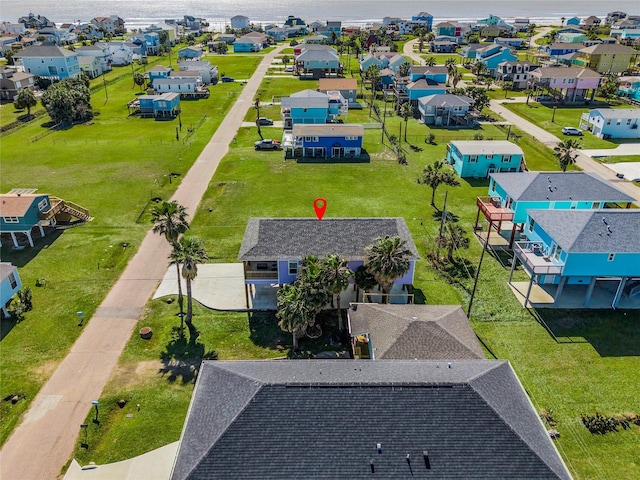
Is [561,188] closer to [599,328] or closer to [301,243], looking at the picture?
[599,328]

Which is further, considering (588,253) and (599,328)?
(588,253)

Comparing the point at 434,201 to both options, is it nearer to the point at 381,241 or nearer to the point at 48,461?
the point at 381,241

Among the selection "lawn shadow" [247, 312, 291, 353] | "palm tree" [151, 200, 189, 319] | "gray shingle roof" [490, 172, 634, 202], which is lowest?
"lawn shadow" [247, 312, 291, 353]

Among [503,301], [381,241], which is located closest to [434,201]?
[503,301]

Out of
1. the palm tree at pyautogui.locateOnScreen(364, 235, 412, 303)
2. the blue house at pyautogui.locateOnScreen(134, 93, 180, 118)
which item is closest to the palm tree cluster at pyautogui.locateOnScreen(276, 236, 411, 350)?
the palm tree at pyautogui.locateOnScreen(364, 235, 412, 303)

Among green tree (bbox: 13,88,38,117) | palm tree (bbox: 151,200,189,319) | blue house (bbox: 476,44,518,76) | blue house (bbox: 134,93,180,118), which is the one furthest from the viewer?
blue house (bbox: 476,44,518,76)

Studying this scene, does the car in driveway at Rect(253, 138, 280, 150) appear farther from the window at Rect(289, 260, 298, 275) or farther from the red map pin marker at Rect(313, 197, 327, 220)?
the window at Rect(289, 260, 298, 275)

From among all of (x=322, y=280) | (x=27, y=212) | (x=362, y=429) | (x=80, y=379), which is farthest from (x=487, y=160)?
(x=27, y=212)
